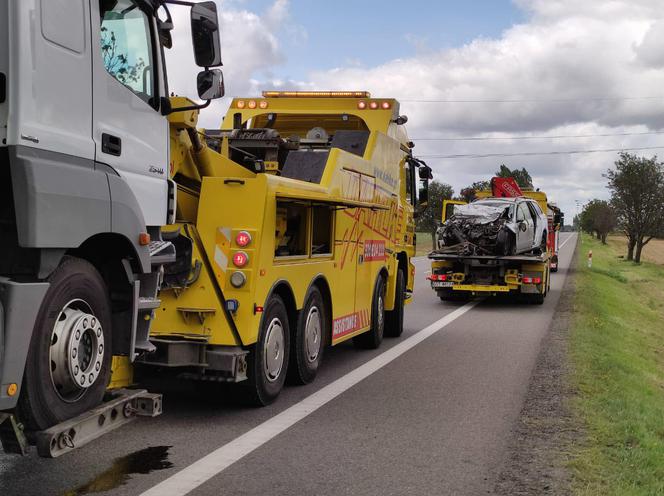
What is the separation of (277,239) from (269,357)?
106 cm

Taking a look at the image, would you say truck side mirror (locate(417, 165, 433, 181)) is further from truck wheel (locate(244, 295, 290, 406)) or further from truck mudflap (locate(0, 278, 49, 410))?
truck mudflap (locate(0, 278, 49, 410))

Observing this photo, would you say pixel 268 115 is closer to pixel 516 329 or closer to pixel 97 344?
pixel 516 329

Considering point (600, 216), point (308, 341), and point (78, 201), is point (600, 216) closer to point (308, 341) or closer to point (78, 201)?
point (308, 341)

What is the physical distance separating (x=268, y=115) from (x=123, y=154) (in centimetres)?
580

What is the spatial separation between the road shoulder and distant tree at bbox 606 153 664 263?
34150mm

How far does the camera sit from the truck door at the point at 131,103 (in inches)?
161

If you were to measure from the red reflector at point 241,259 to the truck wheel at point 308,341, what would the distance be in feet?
4.17

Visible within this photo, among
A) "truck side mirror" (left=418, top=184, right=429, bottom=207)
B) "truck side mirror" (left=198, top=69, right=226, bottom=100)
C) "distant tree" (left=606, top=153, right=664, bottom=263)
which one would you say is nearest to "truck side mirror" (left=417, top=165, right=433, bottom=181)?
"truck side mirror" (left=418, top=184, right=429, bottom=207)

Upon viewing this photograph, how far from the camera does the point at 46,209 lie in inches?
134

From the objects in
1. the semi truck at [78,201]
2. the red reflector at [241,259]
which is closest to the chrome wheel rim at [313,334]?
the red reflector at [241,259]

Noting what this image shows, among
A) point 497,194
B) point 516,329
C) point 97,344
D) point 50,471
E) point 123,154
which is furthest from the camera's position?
point 497,194

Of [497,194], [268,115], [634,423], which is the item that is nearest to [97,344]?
[634,423]

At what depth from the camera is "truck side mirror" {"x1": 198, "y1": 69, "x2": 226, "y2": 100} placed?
4816 millimetres

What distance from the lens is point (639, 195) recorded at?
132 feet
